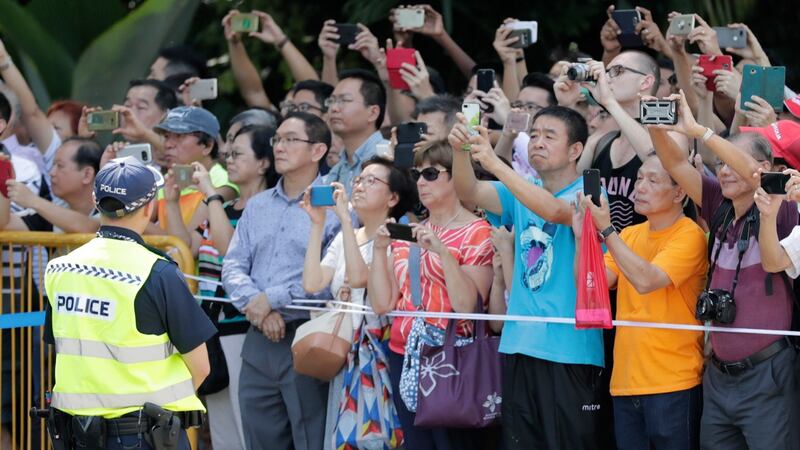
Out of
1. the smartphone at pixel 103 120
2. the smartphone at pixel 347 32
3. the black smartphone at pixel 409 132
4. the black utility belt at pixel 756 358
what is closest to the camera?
the black utility belt at pixel 756 358

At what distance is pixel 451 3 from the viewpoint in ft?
33.9

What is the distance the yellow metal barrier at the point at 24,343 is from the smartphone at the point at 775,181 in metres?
3.66

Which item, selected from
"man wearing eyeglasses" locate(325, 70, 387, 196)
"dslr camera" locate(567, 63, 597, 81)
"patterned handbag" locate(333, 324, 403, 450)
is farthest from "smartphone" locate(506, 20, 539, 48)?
"patterned handbag" locate(333, 324, 403, 450)

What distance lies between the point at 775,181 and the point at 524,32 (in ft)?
10.2

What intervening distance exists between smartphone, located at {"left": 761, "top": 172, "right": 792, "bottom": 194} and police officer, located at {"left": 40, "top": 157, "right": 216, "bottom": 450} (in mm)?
2458

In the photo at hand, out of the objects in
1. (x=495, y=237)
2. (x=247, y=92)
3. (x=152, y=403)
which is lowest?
(x=152, y=403)

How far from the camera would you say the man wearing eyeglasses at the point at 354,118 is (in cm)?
871

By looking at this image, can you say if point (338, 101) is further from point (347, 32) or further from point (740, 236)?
point (740, 236)

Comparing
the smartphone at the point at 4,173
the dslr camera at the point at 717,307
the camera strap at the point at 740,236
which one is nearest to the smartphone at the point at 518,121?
the camera strap at the point at 740,236

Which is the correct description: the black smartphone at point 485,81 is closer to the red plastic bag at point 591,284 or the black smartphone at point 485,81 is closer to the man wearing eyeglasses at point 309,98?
the man wearing eyeglasses at point 309,98

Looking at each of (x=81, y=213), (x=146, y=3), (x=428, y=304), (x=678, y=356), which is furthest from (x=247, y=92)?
(x=678, y=356)

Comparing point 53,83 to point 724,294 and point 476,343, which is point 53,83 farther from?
point 724,294

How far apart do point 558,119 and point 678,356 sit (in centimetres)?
138

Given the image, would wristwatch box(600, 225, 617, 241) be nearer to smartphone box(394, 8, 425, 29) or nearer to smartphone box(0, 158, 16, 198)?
smartphone box(394, 8, 425, 29)
